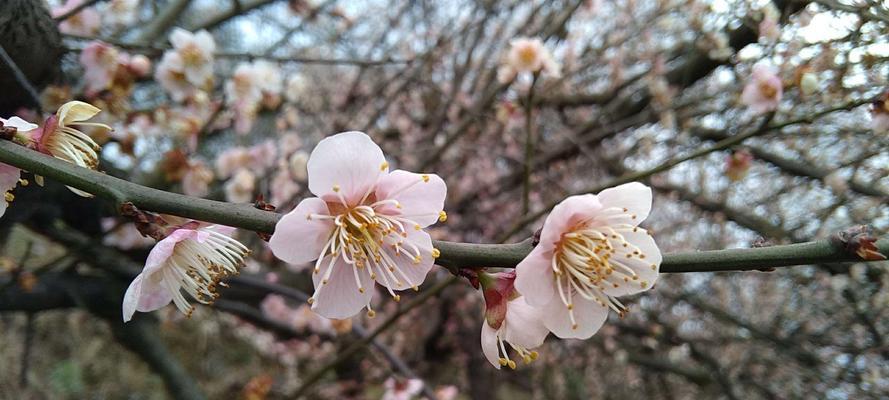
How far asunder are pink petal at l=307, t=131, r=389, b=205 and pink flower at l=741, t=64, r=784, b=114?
3.84ft

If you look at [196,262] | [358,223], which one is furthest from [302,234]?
[196,262]

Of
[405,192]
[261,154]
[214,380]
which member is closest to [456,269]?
[405,192]

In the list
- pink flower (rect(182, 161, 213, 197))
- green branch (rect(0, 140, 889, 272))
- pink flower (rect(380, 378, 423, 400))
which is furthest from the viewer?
pink flower (rect(182, 161, 213, 197))

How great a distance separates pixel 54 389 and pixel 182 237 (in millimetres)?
3439

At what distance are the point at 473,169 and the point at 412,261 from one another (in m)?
3.04

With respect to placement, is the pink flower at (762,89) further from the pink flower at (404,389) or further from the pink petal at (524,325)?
the pink flower at (404,389)

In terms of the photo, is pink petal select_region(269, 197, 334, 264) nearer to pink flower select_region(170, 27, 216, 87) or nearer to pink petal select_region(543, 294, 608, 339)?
pink petal select_region(543, 294, 608, 339)

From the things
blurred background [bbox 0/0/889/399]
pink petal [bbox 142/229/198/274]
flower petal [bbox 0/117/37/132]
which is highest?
flower petal [bbox 0/117/37/132]

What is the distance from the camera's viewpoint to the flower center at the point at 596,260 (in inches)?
29.4

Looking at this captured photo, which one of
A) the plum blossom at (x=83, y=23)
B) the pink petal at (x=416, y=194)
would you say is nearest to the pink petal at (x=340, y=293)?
the pink petal at (x=416, y=194)

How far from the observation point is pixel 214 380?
14.1 feet

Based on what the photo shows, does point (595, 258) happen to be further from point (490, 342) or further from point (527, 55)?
point (527, 55)

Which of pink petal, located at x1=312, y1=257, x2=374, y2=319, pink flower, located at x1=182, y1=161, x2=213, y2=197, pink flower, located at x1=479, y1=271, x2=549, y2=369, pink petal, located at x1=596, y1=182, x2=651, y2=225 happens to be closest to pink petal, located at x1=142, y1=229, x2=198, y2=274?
pink petal, located at x1=312, y1=257, x2=374, y2=319

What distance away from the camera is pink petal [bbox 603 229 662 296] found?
72 cm
